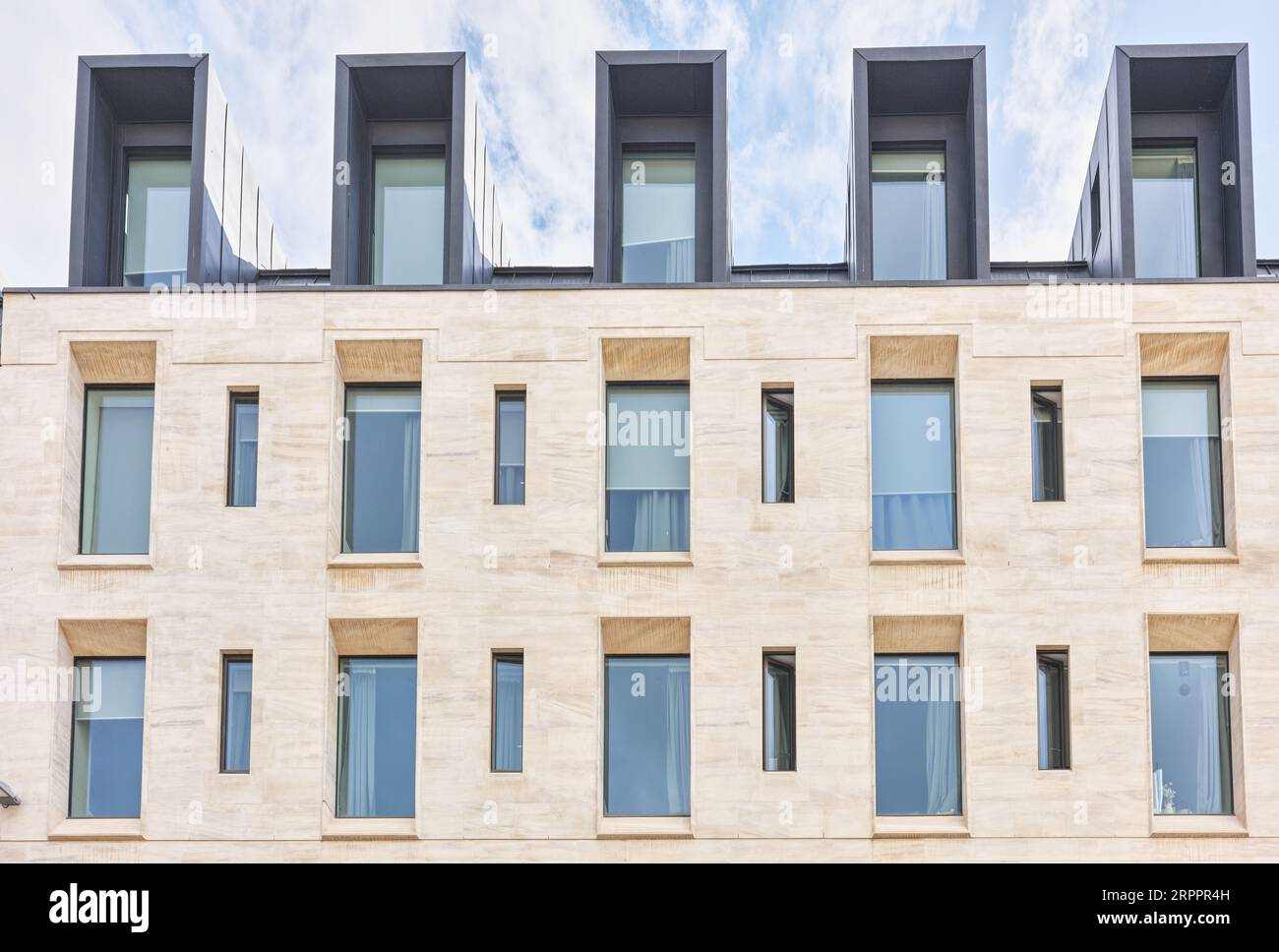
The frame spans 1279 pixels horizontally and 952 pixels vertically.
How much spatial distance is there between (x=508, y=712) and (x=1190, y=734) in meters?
10.3

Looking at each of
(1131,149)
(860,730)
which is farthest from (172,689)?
(1131,149)

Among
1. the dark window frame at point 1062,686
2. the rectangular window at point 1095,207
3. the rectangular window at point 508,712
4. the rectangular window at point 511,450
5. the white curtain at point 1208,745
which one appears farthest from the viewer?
the rectangular window at point 1095,207

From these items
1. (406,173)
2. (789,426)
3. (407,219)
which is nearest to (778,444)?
(789,426)

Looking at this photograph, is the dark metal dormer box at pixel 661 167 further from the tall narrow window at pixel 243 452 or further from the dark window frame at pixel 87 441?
the dark window frame at pixel 87 441

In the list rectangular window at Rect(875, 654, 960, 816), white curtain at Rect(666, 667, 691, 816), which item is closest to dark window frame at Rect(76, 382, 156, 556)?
white curtain at Rect(666, 667, 691, 816)

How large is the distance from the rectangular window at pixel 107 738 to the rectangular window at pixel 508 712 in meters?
5.48

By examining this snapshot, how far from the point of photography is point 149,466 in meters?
23.8

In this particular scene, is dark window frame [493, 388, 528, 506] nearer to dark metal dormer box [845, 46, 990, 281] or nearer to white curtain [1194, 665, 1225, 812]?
dark metal dormer box [845, 46, 990, 281]

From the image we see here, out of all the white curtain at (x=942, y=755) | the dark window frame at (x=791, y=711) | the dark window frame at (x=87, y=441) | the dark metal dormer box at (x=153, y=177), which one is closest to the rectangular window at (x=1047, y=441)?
the white curtain at (x=942, y=755)

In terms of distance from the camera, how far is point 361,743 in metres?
22.8

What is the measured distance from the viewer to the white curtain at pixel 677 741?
22406mm

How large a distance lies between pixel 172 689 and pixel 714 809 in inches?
325

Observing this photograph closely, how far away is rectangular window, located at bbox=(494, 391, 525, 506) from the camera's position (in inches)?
911
